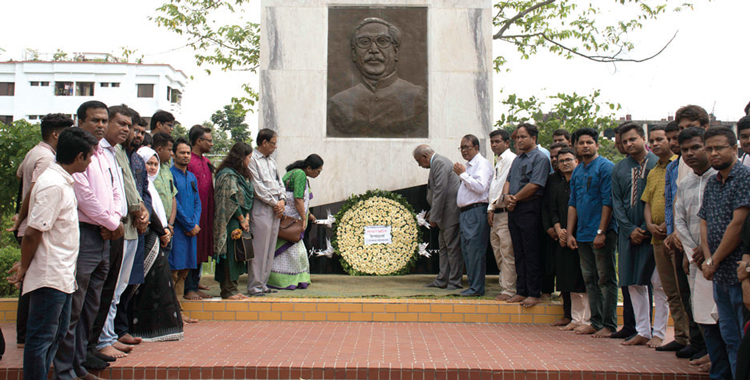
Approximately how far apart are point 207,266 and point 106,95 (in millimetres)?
43781

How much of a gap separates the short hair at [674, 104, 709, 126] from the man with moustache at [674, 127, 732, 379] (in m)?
0.46

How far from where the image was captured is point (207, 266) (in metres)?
11.6

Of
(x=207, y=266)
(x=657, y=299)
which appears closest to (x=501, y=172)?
(x=657, y=299)

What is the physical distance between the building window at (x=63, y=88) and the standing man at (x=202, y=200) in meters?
49.6

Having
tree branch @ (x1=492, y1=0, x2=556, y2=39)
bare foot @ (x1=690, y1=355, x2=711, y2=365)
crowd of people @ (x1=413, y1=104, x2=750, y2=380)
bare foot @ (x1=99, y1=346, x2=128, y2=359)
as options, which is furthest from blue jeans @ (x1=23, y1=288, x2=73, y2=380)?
tree branch @ (x1=492, y1=0, x2=556, y2=39)

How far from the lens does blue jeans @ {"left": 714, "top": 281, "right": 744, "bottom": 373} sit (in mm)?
3951

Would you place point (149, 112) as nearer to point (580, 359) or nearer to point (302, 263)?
point (302, 263)

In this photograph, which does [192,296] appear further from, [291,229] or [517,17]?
[517,17]

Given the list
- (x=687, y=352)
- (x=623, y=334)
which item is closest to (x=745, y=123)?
(x=687, y=352)

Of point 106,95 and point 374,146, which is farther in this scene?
point 106,95

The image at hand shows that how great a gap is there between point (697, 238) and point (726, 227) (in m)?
0.45

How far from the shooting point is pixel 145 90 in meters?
50.1

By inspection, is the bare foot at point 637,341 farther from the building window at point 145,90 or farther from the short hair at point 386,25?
the building window at point 145,90

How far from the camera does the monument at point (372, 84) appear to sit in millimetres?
8977
